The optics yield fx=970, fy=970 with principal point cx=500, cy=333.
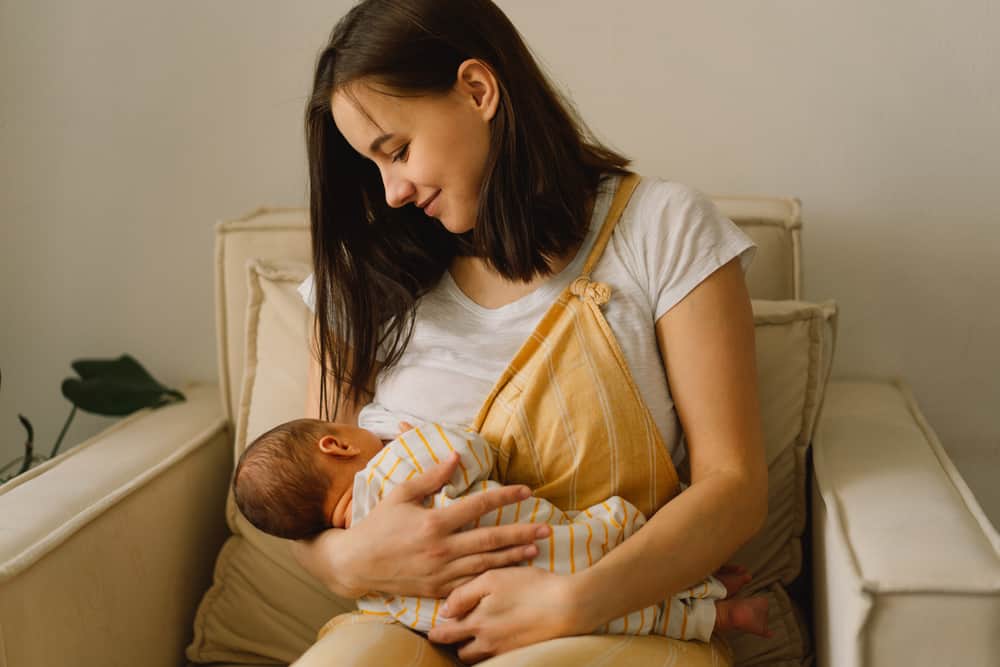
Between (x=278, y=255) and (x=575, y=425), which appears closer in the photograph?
(x=575, y=425)

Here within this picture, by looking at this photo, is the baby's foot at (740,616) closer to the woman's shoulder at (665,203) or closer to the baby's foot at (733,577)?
the baby's foot at (733,577)

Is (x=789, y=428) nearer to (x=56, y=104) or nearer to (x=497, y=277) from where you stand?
(x=497, y=277)

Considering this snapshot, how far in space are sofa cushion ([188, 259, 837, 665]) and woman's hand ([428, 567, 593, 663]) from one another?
377mm

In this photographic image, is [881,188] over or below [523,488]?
over

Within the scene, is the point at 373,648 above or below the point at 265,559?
above

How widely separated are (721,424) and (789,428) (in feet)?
0.81

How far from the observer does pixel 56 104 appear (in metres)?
1.90

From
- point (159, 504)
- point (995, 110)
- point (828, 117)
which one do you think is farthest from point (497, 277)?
point (995, 110)

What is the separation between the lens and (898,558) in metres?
0.95

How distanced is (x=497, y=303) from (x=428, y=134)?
25 cm

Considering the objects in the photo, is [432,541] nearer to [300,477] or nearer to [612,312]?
[300,477]

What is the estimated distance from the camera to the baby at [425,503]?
1.11 metres

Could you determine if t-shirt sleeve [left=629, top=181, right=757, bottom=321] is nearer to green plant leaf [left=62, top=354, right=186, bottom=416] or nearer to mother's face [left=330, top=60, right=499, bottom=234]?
mother's face [left=330, top=60, right=499, bottom=234]

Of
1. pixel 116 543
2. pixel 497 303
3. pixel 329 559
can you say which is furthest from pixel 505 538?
pixel 116 543
